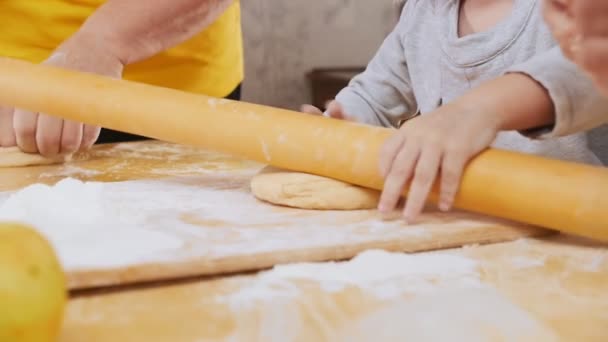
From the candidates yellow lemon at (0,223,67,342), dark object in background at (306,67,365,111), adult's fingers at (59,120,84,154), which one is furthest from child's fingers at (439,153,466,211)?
dark object in background at (306,67,365,111)

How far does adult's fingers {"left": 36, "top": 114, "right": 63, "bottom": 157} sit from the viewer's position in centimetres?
109

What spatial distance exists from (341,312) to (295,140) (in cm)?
34

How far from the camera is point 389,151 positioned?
0.77 meters

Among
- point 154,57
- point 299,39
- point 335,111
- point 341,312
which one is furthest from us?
point 299,39

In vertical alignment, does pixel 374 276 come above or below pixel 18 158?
above

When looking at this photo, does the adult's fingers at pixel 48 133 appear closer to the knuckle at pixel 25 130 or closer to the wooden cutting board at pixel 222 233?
the knuckle at pixel 25 130

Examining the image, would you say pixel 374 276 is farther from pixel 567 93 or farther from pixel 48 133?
pixel 48 133

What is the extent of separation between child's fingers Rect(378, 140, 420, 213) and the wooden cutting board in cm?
3

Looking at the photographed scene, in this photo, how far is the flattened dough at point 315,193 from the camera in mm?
794

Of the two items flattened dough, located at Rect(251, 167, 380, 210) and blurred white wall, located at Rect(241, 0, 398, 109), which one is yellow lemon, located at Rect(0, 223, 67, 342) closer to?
flattened dough, located at Rect(251, 167, 380, 210)

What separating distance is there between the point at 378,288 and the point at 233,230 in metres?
0.19

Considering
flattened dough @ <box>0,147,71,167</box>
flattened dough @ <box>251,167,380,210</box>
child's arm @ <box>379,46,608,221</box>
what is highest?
child's arm @ <box>379,46,608,221</box>

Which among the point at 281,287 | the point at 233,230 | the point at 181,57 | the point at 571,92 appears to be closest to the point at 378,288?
the point at 281,287

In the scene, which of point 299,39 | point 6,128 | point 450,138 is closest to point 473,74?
point 450,138
